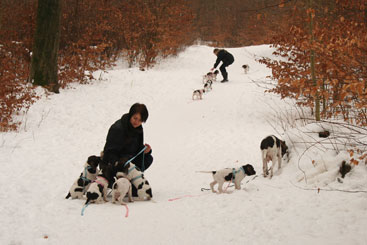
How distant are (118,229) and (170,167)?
143 inches

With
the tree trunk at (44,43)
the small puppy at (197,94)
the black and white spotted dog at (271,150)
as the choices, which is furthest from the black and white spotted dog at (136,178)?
the small puppy at (197,94)

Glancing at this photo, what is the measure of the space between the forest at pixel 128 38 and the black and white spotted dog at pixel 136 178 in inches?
109

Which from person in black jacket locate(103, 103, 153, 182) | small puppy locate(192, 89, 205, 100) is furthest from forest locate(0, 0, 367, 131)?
small puppy locate(192, 89, 205, 100)

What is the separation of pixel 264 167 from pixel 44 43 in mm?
8848

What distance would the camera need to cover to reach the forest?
6840mm

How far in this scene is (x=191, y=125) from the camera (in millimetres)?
10391

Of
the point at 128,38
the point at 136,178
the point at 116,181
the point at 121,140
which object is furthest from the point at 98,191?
the point at 128,38

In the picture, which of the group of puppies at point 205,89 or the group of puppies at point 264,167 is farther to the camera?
the group of puppies at point 205,89

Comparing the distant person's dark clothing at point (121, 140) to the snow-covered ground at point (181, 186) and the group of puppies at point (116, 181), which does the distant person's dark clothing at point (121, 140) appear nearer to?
the group of puppies at point (116, 181)

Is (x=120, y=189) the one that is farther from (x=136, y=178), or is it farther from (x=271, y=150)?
(x=271, y=150)

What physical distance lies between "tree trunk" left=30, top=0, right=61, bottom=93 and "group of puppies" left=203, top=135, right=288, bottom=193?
7.81 meters

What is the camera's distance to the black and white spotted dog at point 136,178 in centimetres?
467

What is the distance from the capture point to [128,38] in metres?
17.2

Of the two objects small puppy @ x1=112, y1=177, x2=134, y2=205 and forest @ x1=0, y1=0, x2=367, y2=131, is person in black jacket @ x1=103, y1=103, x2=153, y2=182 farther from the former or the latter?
forest @ x1=0, y1=0, x2=367, y2=131
